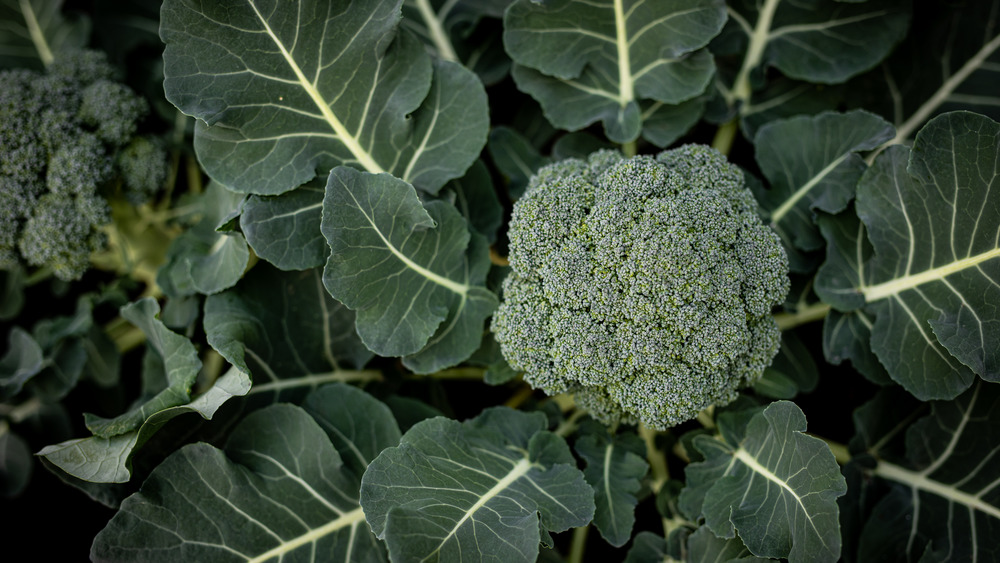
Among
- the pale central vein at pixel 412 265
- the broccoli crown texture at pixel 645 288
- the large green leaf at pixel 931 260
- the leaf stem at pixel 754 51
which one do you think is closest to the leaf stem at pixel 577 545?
the broccoli crown texture at pixel 645 288

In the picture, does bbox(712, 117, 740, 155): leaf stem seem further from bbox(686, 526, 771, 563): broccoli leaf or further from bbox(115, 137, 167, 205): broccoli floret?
bbox(115, 137, 167, 205): broccoli floret

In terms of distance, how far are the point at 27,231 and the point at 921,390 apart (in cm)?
197

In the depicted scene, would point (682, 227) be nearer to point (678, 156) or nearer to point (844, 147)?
point (678, 156)

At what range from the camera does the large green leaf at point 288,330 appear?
132 cm

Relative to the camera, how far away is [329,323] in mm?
1435

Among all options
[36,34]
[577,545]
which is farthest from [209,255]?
[577,545]

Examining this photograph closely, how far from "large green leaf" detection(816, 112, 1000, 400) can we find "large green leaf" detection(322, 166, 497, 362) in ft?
2.47

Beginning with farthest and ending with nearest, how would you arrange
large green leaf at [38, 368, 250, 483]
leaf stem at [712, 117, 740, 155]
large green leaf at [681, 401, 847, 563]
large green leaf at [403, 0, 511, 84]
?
leaf stem at [712, 117, 740, 155]
large green leaf at [403, 0, 511, 84]
large green leaf at [38, 368, 250, 483]
large green leaf at [681, 401, 847, 563]

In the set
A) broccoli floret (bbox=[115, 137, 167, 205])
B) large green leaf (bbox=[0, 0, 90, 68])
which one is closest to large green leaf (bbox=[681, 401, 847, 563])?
broccoli floret (bbox=[115, 137, 167, 205])

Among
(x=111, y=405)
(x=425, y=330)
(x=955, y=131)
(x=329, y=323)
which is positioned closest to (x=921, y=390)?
(x=955, y=131)

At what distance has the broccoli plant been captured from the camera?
115 cm

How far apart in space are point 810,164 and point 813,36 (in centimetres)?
37

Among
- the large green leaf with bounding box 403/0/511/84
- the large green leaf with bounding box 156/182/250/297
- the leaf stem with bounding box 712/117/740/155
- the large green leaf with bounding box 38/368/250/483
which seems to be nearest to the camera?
the large green leaf with bounding box 38/368/250/483

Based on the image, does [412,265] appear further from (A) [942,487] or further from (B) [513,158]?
(A) [942,487]
